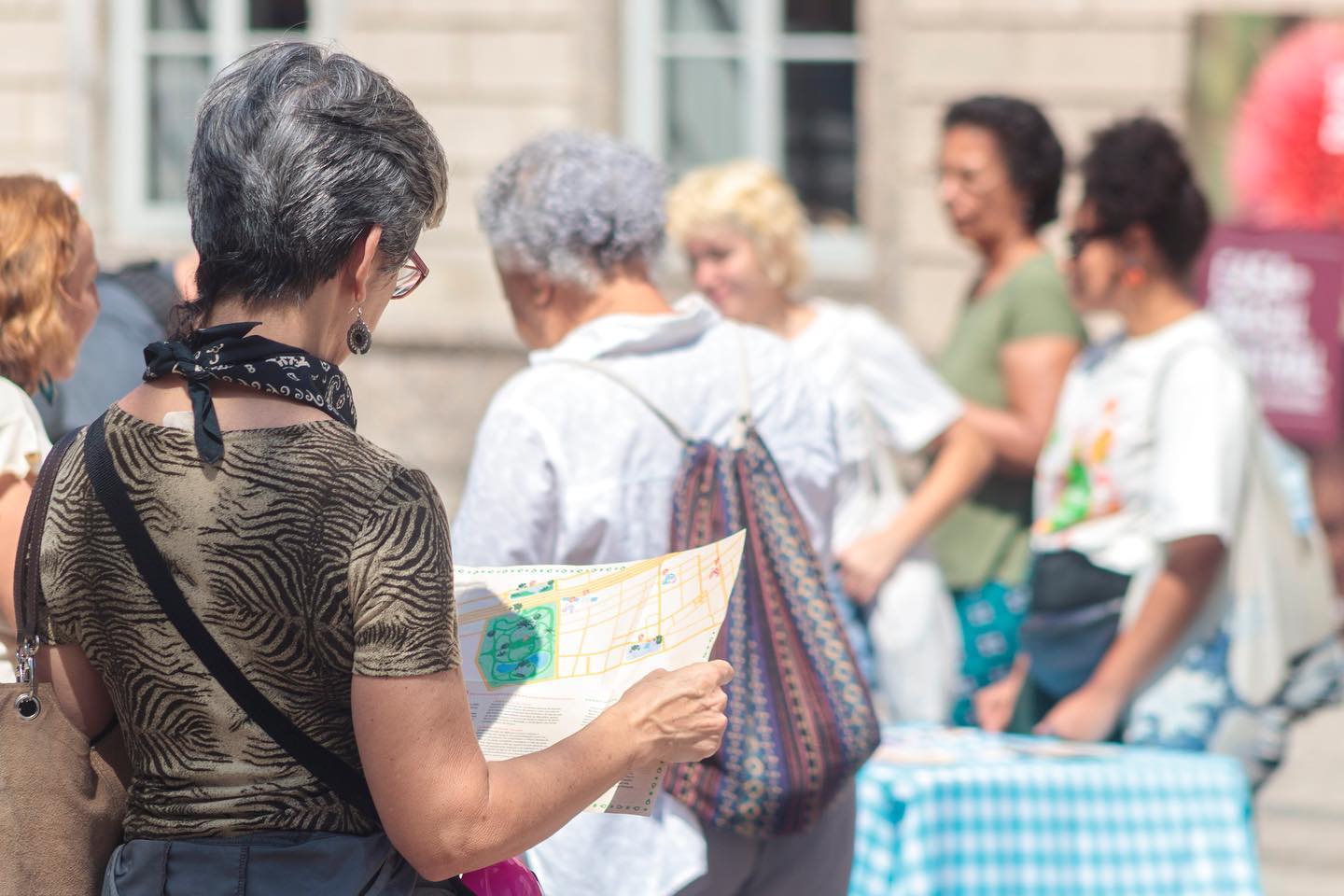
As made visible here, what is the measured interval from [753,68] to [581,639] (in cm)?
695

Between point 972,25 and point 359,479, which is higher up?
point 972,25

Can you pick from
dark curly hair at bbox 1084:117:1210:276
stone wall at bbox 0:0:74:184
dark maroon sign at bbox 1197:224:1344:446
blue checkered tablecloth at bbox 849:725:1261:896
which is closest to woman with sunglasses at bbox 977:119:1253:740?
dark curly hair at bbox 1084:117:1210:276

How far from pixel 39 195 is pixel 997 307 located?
245cm

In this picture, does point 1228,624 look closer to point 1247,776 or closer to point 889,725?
point 1247,776

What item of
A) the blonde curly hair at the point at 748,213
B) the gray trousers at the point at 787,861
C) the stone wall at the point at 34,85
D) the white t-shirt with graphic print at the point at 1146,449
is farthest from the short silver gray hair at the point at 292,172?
the stone wall at the point at 34,85

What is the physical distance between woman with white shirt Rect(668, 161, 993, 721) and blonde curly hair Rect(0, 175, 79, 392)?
1753 millimetres

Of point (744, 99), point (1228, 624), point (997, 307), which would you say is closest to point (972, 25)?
point (744, 99)

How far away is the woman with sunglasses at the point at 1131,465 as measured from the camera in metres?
3.36

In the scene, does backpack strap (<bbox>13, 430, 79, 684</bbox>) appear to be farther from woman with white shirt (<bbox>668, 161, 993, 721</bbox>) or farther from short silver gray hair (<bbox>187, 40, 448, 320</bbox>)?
woman with white shirt (<bbox>668, 161, 993, 721</bbox>)

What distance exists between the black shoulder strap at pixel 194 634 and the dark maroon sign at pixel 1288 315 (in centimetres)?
572

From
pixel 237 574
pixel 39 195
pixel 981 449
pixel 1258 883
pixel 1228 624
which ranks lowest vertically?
pixel 1258 883

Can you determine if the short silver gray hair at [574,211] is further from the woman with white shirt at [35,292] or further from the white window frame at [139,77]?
the white window frame at [139,77]

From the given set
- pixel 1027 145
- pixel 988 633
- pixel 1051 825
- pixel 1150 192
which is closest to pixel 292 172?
pixel 1051 825

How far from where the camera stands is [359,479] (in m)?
1.55
